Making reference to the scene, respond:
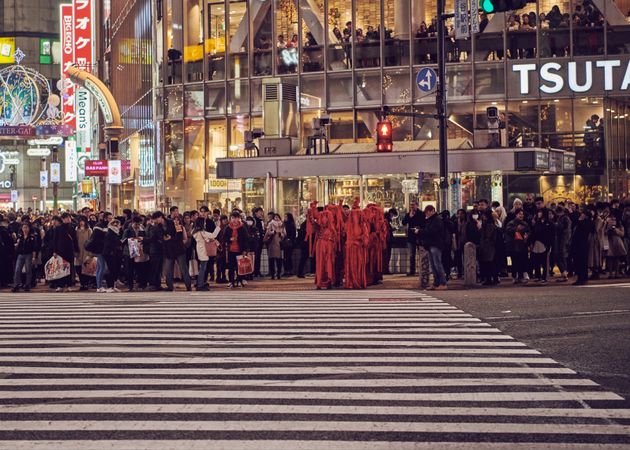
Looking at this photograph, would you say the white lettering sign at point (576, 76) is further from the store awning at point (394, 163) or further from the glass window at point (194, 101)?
the glass window at point (194, 101)

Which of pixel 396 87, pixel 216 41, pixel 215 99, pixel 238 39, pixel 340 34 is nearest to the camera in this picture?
pixel 396 87

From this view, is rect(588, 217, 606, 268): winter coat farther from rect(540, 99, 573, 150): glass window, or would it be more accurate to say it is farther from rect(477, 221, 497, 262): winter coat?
rect(540, 99, 573, 150): glass window

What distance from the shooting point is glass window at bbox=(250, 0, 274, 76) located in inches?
1809

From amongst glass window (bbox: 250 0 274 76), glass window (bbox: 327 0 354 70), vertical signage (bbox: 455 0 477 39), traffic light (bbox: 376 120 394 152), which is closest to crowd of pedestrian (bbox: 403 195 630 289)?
traffic light (bbox: 376 120 394 152)

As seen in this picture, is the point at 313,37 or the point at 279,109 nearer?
the point at 279,109

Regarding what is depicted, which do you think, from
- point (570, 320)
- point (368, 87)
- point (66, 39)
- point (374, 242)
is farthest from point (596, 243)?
point (66, 39)

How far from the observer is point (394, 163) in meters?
33.7

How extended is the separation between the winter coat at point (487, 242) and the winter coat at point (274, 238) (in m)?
5.93

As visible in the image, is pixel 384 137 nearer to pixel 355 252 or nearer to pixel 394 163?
pixel 394 163

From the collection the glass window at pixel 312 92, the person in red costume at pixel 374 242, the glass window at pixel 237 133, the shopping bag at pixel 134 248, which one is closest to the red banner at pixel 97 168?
the glass window at pixel 237 133

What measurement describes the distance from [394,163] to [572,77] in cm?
1048

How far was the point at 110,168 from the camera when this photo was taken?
40.0 meters

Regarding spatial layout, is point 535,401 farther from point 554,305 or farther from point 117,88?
point 117,88

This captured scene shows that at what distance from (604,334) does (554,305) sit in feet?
13.6
